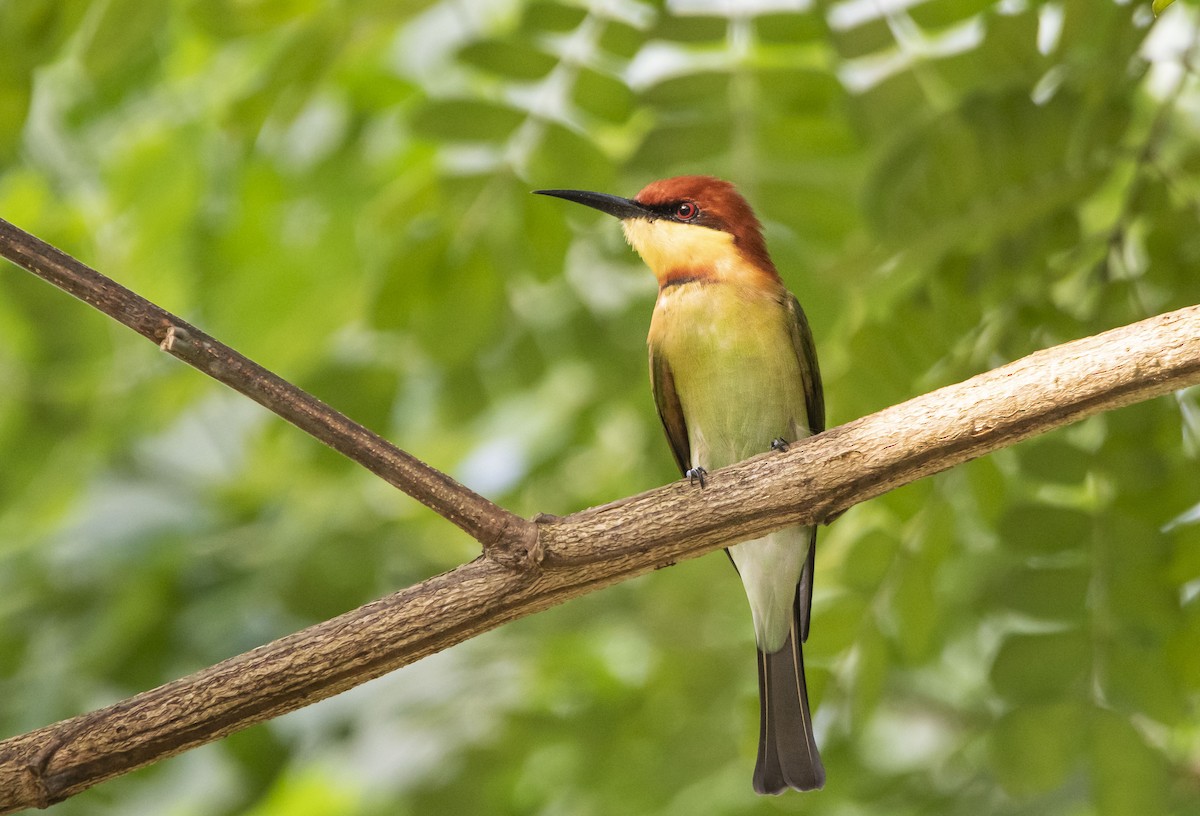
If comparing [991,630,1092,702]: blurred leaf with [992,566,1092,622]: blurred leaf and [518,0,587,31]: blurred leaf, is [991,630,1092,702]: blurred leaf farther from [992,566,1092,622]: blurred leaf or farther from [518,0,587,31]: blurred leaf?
[518,0,587,31]: blurred leaf

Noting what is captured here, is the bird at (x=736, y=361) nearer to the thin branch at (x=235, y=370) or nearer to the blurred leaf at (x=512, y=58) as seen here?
the blurred leaf at (x=512, y=58)

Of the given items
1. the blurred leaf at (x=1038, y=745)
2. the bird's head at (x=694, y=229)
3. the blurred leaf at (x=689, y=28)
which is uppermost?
the blurred leaf at (x=689, y=28)

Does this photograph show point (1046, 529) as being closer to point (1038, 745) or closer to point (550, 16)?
point (1038, 745)

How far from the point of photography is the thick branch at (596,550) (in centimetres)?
189

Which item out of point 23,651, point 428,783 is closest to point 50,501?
point 23,651

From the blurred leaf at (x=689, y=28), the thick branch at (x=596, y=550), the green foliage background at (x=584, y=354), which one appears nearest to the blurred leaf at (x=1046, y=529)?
the green foliage background at (x=584, y=354)

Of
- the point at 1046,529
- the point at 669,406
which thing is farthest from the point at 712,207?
the point at 1046,529

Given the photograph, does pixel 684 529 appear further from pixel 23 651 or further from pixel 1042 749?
pixel 23 651

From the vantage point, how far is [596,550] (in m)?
2.02

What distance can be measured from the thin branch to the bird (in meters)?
1.29

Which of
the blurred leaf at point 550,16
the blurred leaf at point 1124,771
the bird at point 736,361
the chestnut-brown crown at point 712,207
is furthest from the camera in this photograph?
the chestnut-brown crown at point 712,207

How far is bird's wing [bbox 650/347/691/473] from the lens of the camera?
10.4ft

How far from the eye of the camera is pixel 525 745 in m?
3.34

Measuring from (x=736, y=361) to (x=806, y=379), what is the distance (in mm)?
184
